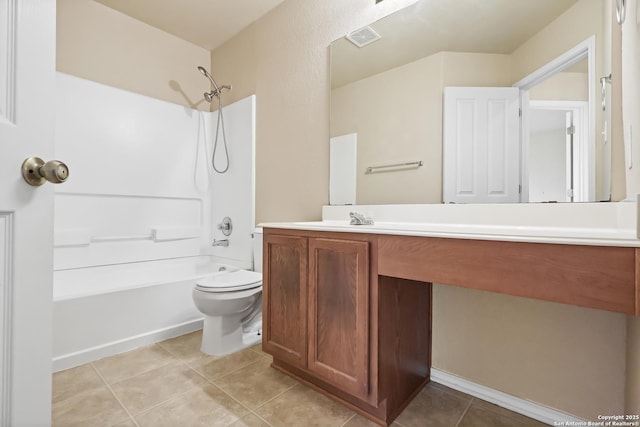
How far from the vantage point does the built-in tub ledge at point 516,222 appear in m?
0.87

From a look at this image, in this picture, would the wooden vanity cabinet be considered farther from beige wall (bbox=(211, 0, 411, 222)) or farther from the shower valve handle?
the shower valve handle

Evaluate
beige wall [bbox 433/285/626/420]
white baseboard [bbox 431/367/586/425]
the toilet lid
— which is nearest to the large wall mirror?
beige wall [bbox 433/285/626/420]

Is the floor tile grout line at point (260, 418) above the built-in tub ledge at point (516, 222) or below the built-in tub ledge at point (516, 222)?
below

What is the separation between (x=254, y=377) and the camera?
1.62m

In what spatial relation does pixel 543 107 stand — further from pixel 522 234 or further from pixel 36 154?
pixel 36 154

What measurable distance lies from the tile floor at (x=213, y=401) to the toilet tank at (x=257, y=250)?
82 centimetres

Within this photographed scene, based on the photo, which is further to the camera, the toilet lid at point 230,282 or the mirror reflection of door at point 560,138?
the toilet lid at point 230,282

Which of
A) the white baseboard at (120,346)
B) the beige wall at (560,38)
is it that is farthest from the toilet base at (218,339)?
the beige wall at (560,38)

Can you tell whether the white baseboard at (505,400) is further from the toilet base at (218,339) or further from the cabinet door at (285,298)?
the toilet base at (218,339)

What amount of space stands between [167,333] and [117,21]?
2514 millimetres

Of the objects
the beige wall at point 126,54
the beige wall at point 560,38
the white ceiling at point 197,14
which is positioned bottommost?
the beige wall at point 560,38

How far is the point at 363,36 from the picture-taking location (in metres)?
1.86

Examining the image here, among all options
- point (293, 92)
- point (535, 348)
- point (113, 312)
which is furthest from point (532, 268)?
point (113, 312)

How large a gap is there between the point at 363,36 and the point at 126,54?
203 centimetres
